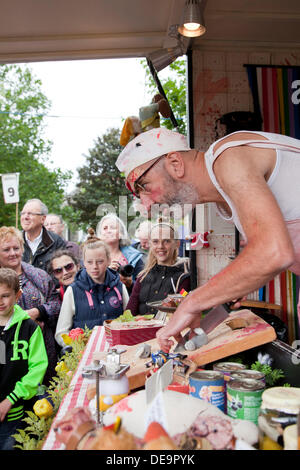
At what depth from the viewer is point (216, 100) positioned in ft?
14.3

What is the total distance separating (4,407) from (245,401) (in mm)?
1653

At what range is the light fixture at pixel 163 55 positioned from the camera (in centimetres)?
391

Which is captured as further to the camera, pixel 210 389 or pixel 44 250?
pixel 44 250

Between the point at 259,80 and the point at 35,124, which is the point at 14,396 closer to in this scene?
the point at 259,80

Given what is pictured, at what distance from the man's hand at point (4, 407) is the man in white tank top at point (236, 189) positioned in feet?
4.30

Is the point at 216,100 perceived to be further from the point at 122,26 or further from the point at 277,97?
the point at 122,26

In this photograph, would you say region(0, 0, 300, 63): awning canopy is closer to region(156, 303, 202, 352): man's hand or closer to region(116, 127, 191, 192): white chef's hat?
region(116, 127, 191, 192): white chef's hat

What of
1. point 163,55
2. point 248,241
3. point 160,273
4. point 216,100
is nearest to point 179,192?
point 248,241

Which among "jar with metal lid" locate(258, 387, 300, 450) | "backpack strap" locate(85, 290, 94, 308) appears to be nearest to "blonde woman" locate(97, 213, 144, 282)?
"backpack strap" locate(85, 290, 94, 308)

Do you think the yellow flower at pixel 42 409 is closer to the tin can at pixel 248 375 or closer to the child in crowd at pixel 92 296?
the tin can at pixel 248 375

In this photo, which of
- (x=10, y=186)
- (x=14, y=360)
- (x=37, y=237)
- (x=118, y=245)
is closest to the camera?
(x=14, y=360)

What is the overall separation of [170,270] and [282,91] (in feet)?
7.41

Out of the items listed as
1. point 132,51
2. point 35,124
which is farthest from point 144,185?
point 35,124

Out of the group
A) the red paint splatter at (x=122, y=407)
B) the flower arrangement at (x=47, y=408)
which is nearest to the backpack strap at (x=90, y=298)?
the flower arrangement at (x=47, y=408)
